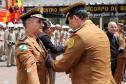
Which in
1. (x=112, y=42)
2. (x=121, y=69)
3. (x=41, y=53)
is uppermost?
(x=41, y=53)

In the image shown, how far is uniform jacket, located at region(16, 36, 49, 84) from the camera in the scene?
3.73 metres

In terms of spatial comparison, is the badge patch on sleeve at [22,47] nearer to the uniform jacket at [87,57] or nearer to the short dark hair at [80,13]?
the uniform jacket at [87,57]

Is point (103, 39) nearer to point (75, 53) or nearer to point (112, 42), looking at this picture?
point (75, 53)

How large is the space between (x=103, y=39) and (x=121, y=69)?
15.5 feet

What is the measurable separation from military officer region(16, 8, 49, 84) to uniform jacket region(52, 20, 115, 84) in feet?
0.60

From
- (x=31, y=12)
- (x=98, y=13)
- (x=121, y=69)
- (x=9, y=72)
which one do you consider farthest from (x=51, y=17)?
(x=31, y=12)

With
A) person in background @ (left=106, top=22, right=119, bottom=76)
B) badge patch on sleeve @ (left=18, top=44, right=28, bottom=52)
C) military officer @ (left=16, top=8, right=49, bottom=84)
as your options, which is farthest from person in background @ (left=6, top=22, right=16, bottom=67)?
badge patch on sleeve @ (left=18, top=44, right=28, bottom=52)

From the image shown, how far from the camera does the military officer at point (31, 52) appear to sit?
385 cm

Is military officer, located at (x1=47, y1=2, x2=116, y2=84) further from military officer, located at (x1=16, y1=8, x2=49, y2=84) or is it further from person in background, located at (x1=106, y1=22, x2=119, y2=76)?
person in background, located at (x1=106, y1=22, x2=119, y2=76)

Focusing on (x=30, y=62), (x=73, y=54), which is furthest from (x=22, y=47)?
(x=73, y=54)

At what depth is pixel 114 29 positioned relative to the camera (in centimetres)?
834

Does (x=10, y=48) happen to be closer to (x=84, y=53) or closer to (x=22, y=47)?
(x=22, y=47)

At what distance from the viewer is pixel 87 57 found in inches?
153

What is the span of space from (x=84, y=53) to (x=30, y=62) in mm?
481
